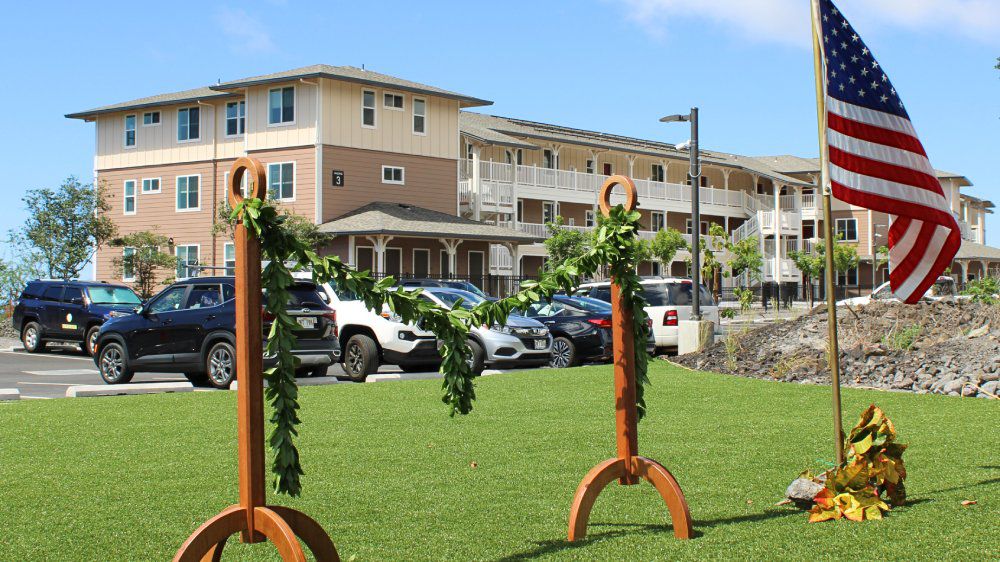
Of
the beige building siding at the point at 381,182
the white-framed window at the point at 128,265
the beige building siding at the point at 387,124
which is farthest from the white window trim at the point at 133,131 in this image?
the beige building siding at the point at 381,182

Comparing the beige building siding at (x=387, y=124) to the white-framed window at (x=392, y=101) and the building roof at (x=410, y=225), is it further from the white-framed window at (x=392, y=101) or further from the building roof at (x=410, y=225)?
the building roof at (x=410, y=225)

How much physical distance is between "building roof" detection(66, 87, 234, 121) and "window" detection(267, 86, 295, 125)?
2.97 m

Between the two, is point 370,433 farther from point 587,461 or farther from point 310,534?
point 310,534

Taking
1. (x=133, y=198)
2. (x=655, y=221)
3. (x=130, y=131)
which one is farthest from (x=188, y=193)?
(x=655, y=221)

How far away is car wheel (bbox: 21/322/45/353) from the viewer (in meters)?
27.9

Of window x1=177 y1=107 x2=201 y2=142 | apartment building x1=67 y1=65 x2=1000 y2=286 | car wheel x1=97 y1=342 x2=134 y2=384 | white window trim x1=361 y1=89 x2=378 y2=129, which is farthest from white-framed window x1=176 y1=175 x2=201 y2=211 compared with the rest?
car wheel x1=97 y1=342 x2=134 y2=384

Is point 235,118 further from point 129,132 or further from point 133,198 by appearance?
point 133,198

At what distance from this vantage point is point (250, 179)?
16.0ft

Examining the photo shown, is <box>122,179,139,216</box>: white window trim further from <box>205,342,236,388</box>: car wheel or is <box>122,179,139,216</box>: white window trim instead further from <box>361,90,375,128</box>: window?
<box>205,342,236,388</box>: car wheel

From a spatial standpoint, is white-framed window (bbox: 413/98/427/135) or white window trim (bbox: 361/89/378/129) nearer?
white window trim (bbox: 361/89/378/129)

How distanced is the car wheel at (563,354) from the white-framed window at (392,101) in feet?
80.0

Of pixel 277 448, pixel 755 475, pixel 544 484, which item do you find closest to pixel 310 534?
pixel 277 448

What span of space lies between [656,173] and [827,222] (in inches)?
2429

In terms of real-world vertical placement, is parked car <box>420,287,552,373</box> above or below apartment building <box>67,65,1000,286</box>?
below
